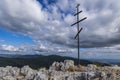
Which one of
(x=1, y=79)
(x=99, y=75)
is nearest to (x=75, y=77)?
(x=99, y=75)

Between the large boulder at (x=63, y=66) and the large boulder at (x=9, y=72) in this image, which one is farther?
the large boulder at (x=63, y=66)

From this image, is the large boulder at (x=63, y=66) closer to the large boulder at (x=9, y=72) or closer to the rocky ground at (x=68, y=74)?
the rocky ground at (x=68, y=74)

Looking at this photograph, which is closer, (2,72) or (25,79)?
(25,79)

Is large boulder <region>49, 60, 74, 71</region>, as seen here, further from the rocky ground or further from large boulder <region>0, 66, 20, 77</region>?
large boulder <region>0, 66, 20, 77</region>

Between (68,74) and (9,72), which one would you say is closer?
(68,74)

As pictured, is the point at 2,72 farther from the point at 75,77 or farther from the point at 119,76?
the point at 119,76

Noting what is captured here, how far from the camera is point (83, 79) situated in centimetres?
3488

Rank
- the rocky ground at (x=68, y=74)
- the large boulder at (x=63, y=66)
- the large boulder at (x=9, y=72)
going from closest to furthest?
1. the rocky ground at (x=68, y=74)
2. the large boulder at (x=9, y=72)
3. the large boulder at (x=63, y=66)

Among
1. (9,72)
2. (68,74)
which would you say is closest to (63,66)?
(68,74)

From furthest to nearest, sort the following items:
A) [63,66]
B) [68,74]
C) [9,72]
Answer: [63,66], [9,72], [68,74]

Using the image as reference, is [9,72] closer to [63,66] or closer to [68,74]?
[63,66]

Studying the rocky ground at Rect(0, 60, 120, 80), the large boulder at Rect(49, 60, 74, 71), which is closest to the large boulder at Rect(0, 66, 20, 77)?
the rocky ground at Rect(0, 60, 120, 80)

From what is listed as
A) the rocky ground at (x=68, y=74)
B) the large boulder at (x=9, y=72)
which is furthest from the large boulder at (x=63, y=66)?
the large boulder at (x=9, y=72)

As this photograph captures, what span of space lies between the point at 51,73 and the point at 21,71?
10738 millimetres
